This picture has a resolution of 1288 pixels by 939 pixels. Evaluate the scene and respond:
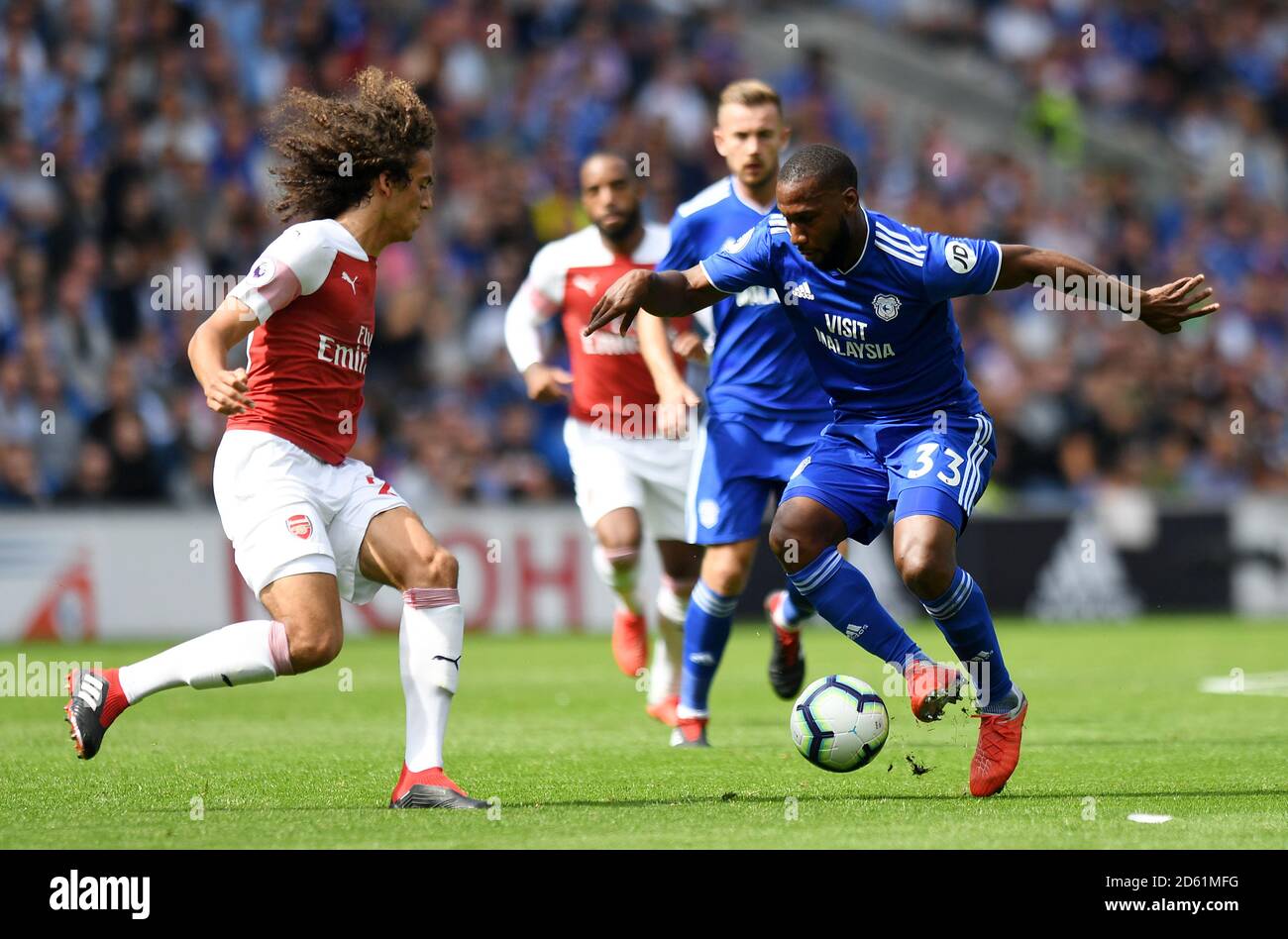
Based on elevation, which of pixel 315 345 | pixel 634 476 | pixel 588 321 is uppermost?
pixel 588 321

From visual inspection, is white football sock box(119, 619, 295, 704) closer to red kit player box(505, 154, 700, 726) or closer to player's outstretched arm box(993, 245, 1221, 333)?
player's outstretched arm box(993, 245, 1221, 333)

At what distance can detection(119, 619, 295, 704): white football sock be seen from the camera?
20.7ft

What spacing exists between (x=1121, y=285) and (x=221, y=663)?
3475 mm

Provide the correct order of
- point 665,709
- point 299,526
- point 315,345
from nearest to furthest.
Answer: point 299,526, point 315,345, point 665,709

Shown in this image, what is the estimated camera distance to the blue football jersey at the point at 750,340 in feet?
28.0

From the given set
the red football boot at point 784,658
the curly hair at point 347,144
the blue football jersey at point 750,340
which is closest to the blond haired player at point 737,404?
the blue football jersey at point 750,340

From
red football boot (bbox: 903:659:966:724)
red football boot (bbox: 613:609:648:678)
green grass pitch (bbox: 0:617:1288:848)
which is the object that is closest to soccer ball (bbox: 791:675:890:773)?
green grass pitch (bbox: 0:617:1288:848)

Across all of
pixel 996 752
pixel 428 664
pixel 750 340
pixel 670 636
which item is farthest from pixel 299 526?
pixel 670 636

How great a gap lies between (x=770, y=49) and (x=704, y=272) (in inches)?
671

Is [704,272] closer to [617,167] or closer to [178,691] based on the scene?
[617,167]

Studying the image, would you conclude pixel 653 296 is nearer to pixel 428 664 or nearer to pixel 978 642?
pixel 428 664

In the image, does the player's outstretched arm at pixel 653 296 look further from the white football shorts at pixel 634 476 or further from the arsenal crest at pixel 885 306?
the white football shorts at pixel 634 476

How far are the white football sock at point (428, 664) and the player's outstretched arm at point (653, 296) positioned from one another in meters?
1.14

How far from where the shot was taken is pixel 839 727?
682cm
